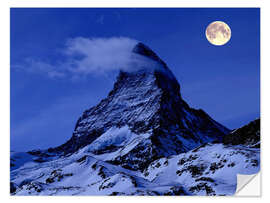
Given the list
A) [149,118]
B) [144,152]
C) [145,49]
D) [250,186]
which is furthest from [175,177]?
[149,118]

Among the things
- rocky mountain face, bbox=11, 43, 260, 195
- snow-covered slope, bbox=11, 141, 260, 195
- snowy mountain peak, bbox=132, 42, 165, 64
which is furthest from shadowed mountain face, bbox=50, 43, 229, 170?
snow-covered slope, bbox=11, 141, 260, 195

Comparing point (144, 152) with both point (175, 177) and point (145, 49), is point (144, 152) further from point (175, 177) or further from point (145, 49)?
point (175, 177)

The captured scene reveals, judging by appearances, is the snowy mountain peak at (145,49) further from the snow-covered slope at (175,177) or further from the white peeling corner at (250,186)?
the white peeling corner at (250,186)

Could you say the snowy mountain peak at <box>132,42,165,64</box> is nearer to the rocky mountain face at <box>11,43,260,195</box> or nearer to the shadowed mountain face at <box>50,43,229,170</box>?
the rocky mountain face at <box>11,43,260,195</box>

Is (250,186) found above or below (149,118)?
below

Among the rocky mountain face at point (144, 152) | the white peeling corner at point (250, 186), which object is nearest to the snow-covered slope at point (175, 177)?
the rocky mountain face at point (144, 152)

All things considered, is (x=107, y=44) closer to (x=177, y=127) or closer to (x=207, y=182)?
(x=207, y=182)
